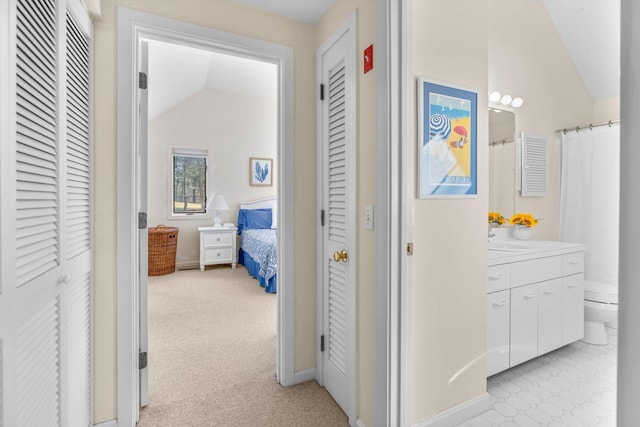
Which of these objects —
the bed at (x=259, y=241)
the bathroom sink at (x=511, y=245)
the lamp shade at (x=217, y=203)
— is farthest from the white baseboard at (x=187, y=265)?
the bathroom sink at (x=511, y=245)

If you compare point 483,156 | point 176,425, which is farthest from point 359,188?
point 176,425

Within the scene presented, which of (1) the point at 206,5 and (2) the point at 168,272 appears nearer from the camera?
(1) the point at 206,5

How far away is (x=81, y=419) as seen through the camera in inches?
53.8

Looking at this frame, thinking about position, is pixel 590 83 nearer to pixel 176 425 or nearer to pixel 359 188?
pixel 359 188

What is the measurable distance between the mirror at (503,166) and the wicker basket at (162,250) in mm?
4478

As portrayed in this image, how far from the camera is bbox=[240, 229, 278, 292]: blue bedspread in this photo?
3.97 metres

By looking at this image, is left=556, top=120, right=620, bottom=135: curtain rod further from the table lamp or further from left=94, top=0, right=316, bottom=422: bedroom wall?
the table lamp

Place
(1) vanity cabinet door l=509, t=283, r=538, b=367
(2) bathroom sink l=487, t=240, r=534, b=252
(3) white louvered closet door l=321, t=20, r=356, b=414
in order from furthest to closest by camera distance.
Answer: (2) bathroom sink l=487, t=240, r=534, b=252, (1) vanity cabinet door l=509, t=283, r=538, b=367, (3) white louvered closet door l=321, t=20, r=356, b=414

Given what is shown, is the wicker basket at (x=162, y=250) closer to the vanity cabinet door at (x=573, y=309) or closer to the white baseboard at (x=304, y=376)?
the white baseboard at (x=304, y=376)

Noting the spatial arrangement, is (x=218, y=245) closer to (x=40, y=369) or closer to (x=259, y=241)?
(x=259, y=241)

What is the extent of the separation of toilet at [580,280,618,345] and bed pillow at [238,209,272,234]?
450cm

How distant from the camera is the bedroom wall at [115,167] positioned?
1528 millimetres

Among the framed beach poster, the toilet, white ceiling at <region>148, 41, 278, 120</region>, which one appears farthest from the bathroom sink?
white ceiling at <region>148, 41, 278, 120</region>

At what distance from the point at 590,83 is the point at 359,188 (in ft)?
8.63
